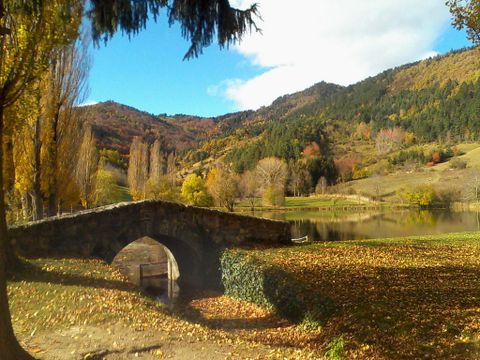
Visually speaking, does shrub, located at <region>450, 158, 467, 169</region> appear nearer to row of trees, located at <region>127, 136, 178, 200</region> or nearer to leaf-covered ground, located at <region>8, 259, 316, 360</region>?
row of trees, located at <region>127, 136, 178, 200</region>

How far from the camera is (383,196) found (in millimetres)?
90312

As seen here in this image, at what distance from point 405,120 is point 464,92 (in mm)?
24703

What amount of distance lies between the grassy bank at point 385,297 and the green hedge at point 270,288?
0.03m

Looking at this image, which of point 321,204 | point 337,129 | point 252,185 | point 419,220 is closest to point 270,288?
point 419,220

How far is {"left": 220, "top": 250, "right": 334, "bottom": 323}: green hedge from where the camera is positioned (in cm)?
1021

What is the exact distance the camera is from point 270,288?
12.6 meters

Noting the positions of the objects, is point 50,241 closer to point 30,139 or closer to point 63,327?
point 30,139

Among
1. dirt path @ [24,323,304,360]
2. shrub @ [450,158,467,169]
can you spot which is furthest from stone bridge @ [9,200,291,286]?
shrub @ [450,158,467,169]

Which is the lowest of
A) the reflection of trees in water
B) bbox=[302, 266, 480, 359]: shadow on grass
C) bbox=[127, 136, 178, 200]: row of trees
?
the reflection of trees in water

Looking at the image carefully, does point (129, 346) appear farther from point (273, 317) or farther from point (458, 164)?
point (458, 164)

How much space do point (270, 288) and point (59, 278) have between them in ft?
20.2

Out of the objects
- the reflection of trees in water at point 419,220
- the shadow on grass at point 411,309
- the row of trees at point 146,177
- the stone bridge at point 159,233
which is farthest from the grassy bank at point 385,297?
the row of trees at point 146,177

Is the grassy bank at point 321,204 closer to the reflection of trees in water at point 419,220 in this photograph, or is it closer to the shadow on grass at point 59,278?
the reflection of trees in water at point 419,220

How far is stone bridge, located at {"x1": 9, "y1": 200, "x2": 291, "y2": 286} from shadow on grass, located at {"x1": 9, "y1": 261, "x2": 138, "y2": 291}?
98.0 inches
